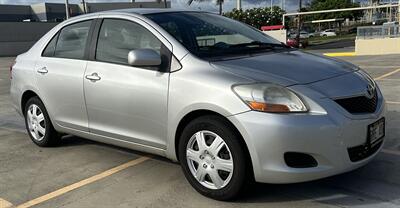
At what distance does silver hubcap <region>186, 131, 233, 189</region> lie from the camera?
12.6 ft

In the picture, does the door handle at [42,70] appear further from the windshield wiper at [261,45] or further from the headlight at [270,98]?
the headlight at [270,98]

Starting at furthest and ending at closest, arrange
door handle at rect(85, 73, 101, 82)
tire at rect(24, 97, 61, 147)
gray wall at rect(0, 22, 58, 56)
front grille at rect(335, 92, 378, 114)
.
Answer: gray wall at rect(0, 22, 58, 56)
tire at rect(24, 97, 61, 147)
door handle at rect(85, 73, 101, 82)
front grille at rect(335, 92, 378, 114)

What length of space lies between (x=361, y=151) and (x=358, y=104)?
374mm

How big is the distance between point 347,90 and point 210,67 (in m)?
1.12

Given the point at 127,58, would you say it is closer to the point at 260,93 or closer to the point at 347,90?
the point at 260,93

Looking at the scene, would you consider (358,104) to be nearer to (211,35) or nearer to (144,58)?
(211,35)

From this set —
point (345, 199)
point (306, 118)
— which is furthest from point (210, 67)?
point (345, 199)

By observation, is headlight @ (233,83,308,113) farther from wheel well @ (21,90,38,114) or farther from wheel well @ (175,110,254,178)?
wheel well @ (21,90,38,114)

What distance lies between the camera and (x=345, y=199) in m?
3.88

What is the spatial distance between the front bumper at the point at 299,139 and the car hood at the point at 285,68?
0.34 m

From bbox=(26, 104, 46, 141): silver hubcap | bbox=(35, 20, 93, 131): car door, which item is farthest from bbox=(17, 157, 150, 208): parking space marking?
bbox=(26, 104, 46, 141): silver hubcap

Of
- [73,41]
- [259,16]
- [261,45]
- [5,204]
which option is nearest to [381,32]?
[261,45]

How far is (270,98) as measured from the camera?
363 centimetres

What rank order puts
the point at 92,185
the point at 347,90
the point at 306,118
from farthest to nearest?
1. the point at 92,185
2. the point at 347,90
3. the point at 306,118
